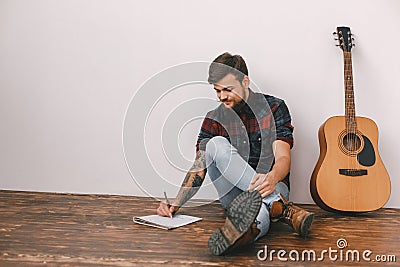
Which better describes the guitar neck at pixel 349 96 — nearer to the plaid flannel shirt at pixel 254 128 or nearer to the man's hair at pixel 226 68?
the plaid flannel shirt at pixel 254 128

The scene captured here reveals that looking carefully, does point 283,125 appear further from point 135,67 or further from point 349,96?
point 135,67

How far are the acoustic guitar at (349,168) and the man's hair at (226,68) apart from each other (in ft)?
1.84

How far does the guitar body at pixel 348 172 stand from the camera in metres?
2.93

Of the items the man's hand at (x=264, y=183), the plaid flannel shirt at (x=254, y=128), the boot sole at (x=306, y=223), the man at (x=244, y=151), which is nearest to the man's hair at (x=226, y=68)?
the man at (x=244, y=151)

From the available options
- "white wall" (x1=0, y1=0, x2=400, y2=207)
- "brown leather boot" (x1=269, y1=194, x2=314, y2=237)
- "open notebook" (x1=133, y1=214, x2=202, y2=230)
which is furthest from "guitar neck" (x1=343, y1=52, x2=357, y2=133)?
Result: "open notebook" (x1=133, y1=214, x2=202, y2=230)

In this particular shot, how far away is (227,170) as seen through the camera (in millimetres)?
2627

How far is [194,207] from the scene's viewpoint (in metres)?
3.10

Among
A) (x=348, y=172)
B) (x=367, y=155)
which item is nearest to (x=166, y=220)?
(x=348, y=172)

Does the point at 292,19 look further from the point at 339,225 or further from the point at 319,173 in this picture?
the point at 339,225

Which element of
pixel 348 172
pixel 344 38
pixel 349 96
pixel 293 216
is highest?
pixel 344 38

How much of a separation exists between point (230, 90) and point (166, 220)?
70 cm

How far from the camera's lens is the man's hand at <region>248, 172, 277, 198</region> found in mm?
2467

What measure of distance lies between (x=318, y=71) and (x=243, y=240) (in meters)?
1.42

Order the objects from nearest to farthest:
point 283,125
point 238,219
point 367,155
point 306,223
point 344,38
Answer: point 238,219, point 306,223, point 283,125, point 367,155, point 344,38
